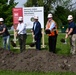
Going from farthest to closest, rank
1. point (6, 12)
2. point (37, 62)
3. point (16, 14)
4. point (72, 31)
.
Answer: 1. point (6, 12)
2. point (16, 14)
3. point (72, 31)
4. point (37, 62)

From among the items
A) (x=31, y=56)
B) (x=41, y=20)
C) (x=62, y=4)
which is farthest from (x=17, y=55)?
(x=62, y=4)

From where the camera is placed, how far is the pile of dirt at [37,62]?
11.6 metres

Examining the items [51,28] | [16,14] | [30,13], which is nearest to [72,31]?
[51,28]

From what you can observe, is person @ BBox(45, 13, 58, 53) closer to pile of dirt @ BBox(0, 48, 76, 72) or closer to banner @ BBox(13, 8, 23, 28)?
pile of dirt @ BBox(0, 48, 76, 72)

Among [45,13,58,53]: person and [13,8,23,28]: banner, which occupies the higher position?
[13,8,23,28]: banner

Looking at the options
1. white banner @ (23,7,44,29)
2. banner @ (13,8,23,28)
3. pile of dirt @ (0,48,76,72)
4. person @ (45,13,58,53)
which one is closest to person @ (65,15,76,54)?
person @ (45,13,58,53)

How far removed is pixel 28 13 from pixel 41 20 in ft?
3.62

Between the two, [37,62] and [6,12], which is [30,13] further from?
[6,12]

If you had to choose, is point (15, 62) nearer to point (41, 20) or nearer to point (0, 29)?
point (0, 29)

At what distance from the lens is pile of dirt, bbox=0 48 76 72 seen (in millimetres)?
11641

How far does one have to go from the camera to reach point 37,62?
39.5 feet

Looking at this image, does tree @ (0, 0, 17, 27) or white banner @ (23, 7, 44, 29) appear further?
tree @ (0, 0, 17, 27)

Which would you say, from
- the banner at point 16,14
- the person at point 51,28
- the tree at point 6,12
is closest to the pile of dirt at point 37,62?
the person at point 51,28

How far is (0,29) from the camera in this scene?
18672 millimetres
